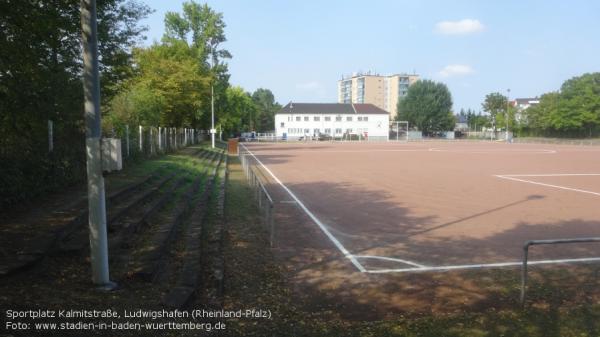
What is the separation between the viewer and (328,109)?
11056 centimetres

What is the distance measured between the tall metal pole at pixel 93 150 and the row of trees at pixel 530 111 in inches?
3526

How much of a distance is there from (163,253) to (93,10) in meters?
3.67

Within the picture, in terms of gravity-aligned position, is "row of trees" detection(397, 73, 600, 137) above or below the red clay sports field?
above

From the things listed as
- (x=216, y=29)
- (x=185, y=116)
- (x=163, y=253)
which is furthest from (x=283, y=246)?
(x=216, y=29)

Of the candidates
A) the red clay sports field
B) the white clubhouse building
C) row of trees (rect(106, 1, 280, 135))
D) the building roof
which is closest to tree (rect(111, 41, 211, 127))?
row of trees (rect(106, 1, 280, 135))

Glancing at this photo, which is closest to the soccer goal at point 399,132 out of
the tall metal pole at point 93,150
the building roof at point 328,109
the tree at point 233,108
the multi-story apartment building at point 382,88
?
the building roof at point 328,109

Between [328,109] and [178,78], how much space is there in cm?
7623

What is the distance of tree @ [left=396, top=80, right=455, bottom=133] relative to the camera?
119 m

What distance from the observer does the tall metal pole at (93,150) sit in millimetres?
5516

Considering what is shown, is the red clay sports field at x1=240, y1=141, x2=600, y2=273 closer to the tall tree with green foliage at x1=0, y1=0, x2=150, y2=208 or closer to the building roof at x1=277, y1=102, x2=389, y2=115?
the tall tree with green foliage at x1=0, y1=0, x2=150, y2=208

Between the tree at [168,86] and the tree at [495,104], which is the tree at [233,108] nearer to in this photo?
the tree at [168,86]

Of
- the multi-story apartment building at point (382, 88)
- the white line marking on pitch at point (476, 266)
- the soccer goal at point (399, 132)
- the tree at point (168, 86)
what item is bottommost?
the white line marking on pitch at point (476, 266)

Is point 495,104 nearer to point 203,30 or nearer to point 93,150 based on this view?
point 203,30

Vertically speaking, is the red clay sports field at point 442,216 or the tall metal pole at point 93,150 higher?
the tall metal pole at point 93,150
